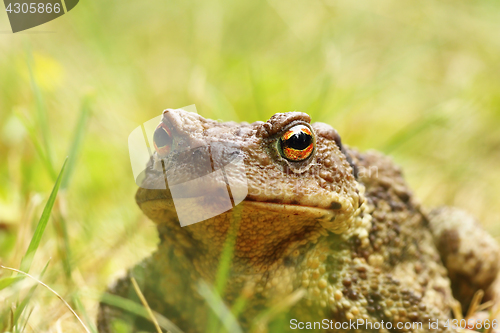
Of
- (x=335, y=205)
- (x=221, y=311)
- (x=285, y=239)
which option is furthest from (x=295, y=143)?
(x=221, y=311)

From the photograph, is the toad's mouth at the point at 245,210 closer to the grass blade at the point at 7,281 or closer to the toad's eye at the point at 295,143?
the toad's eye at the point at 295,143

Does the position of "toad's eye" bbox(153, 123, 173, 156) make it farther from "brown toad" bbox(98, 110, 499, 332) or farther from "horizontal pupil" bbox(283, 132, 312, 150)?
"horizontal pupil" bbox(283, 132, 312, 150)

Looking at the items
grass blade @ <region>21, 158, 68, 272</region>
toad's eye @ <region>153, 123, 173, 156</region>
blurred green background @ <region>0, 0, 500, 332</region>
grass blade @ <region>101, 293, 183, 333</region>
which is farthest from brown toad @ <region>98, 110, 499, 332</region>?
blurred green background @ <region>0, 0, 500, 332</region>

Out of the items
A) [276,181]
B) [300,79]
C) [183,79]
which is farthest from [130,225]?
[300,79]

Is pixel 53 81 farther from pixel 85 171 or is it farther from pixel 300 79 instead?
pixel 300 79

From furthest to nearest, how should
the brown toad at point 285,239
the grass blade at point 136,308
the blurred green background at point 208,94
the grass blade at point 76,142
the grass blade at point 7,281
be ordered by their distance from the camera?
the blurred green background at point 208,94 → the grass blade at point 76,142 → the grass blade at point 136,308 → the brown toad at point 285,239 → the grass blade at point 7,281

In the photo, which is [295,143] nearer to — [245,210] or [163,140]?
[245,210]

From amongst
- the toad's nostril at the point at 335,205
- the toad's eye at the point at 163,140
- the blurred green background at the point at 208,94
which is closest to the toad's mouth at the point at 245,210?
the toad's nostril at the point at 335,205
